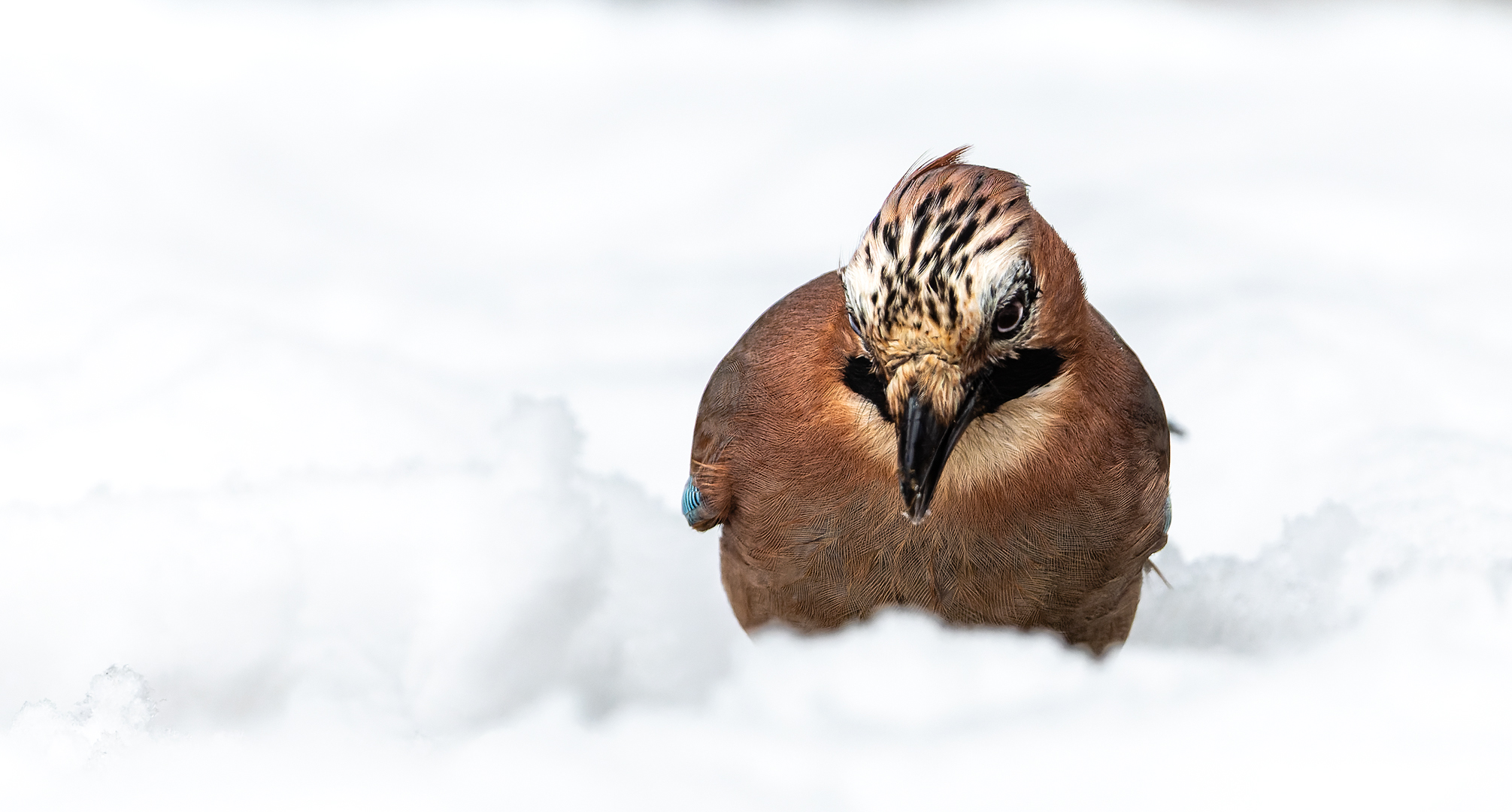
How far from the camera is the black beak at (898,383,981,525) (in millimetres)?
2213

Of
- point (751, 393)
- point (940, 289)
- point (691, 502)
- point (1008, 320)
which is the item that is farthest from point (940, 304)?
point (691, 502)

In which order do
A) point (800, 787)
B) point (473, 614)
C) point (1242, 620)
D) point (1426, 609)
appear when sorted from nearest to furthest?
point (800, 787) → point (1426, 609) → point (473, 614) → point (1242, 620)

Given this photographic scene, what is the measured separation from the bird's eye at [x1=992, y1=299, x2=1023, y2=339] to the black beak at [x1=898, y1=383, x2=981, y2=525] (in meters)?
0.10

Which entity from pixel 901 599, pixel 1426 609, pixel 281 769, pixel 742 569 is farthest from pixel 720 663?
pixel 1426 609

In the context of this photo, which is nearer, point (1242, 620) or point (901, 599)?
point (901, 599)

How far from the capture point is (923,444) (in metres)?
2.22

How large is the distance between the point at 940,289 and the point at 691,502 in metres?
1.10

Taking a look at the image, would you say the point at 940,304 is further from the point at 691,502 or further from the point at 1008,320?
the point at 691,502

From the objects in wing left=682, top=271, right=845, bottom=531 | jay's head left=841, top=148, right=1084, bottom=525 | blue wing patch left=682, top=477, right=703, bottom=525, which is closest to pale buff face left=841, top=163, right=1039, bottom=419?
jay's head left=841, top=148, right=1084, bottom=525

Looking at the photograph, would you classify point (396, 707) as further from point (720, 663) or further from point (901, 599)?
point (901, 599)

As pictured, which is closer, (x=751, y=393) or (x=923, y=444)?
(x=923, y=444)

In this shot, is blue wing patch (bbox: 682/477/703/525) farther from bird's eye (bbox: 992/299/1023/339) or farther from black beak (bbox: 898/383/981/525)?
bird's eye (bbox: 992/299/1023/339)

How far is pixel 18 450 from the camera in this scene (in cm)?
361

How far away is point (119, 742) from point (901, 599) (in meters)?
1.43
